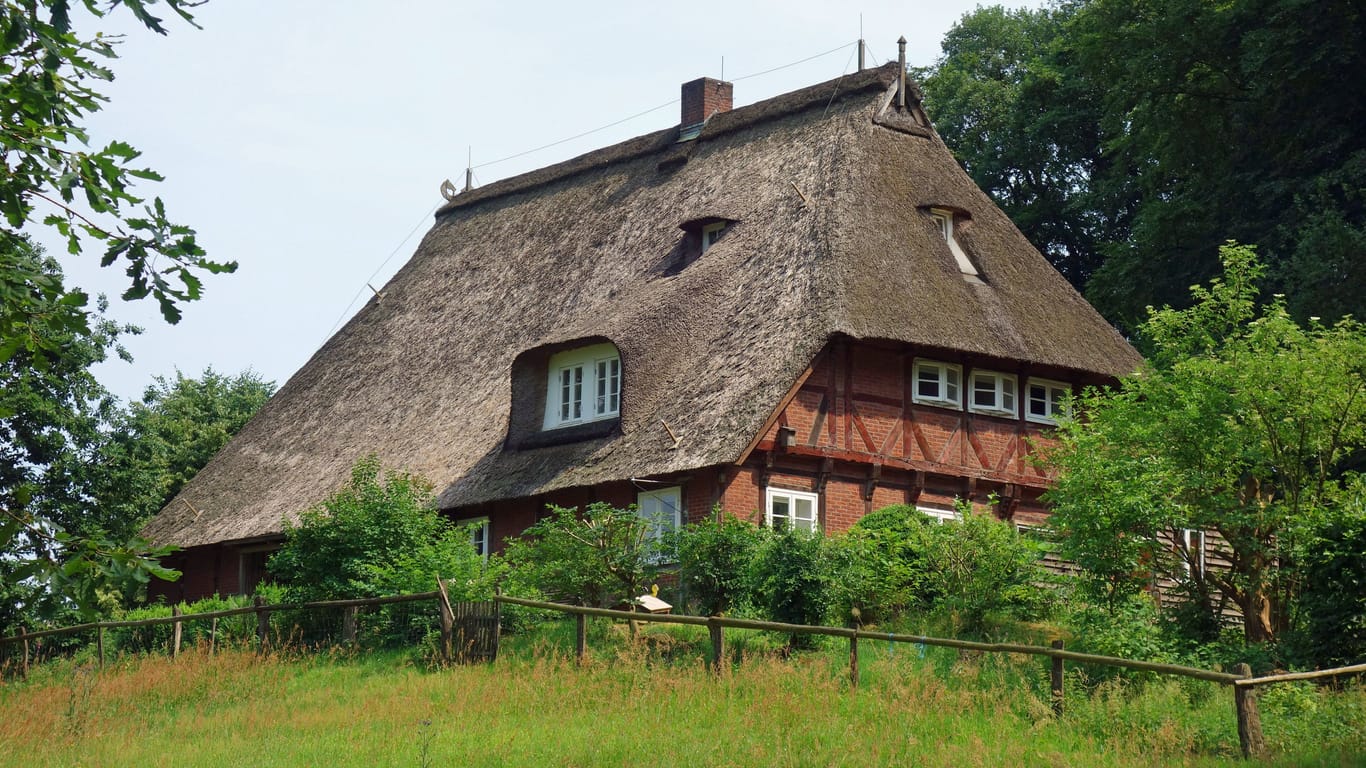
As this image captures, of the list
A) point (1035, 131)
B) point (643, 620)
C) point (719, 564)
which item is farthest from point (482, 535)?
point (1035, 131)

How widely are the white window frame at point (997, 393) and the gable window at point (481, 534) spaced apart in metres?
8.03

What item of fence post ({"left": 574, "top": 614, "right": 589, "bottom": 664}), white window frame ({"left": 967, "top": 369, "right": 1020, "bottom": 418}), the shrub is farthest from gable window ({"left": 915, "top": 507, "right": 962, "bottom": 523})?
fence post ({"left": 574, "top": 614, "right": 589, "bottom": 664})

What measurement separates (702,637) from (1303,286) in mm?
14457

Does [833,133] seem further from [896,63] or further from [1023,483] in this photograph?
[1023,483]

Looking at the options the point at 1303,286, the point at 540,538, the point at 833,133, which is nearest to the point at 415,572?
the point at 540,538

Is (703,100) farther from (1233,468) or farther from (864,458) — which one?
(1233,468)

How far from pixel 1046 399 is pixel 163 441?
19.2 metres

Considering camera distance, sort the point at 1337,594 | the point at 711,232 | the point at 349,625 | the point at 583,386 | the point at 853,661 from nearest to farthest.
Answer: the point at 853,661, the point at 1337,594, the point at 349,625, the point at 583,386, the point at 711,232

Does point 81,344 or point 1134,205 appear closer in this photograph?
point 81,344

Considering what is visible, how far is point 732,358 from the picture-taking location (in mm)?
25422

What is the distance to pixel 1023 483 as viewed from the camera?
26.8 meters

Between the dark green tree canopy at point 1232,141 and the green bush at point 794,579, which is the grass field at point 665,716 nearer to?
the green bush at point 794,579

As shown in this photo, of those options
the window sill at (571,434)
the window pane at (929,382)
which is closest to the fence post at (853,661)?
the window sill at (571,434)

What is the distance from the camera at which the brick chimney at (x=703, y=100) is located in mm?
34094
